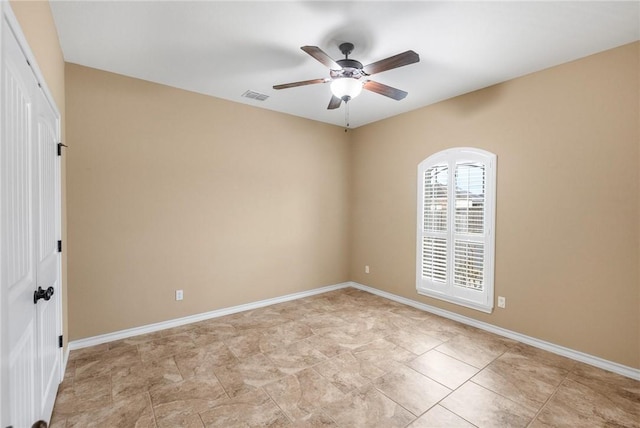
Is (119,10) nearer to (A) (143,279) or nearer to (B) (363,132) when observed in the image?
(A) (143,279)

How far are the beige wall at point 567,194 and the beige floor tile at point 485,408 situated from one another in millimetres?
1261

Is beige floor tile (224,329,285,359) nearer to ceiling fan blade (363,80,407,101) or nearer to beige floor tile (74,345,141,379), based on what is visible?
beige floor tile (74,345,141,379)

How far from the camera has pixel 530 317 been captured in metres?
3.14

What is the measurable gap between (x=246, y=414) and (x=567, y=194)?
3.49m

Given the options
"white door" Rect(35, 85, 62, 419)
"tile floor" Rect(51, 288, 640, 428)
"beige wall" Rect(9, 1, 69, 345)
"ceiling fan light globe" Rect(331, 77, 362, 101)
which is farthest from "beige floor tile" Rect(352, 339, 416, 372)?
"beige wall" Rect(9, 1, 69, 345)

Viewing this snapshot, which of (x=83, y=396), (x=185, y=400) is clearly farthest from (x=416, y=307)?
(x=83, y=396)

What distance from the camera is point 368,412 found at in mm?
2092

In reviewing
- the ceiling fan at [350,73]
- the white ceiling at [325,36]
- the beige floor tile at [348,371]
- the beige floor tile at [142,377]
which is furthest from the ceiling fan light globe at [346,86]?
the beige floor tile at [142,377]

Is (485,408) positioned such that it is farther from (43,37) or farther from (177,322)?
(43,37)

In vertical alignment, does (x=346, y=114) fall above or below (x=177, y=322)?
above

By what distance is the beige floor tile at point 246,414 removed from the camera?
197 cm

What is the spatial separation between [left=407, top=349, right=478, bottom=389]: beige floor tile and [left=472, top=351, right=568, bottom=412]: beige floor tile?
10 centimetres

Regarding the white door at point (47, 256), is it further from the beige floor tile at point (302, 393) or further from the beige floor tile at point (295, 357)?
the beige floor tile at point (295, 357)

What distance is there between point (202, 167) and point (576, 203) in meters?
4.13
